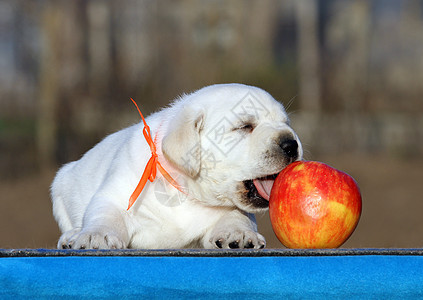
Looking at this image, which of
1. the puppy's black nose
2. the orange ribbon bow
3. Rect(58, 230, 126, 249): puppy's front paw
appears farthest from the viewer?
the orange ribbon bow

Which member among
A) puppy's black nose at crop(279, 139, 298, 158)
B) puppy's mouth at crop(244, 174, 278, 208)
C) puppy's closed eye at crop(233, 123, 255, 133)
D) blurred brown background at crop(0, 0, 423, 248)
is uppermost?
puppy's closed eye at crop(233, 123, 255, 133)

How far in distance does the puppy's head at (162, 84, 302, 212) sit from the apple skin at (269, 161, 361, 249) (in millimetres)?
273

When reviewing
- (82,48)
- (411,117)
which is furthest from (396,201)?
(82,48)

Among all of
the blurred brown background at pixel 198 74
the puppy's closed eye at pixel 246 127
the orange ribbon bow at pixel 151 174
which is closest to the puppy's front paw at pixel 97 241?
the orange ribbon bow at pixel 151 174

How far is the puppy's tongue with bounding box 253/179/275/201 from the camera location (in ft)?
10.3

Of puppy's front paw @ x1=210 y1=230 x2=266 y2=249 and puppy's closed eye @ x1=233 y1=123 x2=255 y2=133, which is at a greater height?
puppy's closed eye @ x1=233 y1=123 x2=255 y2=133

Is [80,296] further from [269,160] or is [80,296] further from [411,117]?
[411,117]

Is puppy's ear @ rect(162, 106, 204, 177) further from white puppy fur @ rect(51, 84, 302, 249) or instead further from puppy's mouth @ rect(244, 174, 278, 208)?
puppy's mouth @ rect(244, 174, 278, 208)

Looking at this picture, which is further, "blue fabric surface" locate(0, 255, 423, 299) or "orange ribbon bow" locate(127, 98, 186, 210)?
"orange ribbon bow" locate(127, 98, 186, 210)

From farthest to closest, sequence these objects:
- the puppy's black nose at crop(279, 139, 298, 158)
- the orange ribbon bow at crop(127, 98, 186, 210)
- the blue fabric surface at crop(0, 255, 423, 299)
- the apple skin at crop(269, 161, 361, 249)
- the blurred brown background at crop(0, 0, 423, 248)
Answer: the blurred brown background at crop(0, 0, 423, 248) → the orange ribbon bow at crop(127, 98, 186, 210) → the puppy's black nose at crop(279, 139, 298, 158) → the apple skin at crop(269, 161, 361, 249) → the blue fabric surface at crop(0, 255, 423, 299)

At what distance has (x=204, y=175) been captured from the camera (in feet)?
10.3

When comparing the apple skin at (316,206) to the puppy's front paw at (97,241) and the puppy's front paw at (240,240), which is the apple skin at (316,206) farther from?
the puppy's front paw at (97,241)

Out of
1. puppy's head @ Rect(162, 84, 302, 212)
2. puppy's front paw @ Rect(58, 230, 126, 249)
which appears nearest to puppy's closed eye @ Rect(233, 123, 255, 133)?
puppy's head @ Rect(162, 84, 302, 212)

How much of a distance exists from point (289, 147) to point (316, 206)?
446 millimetres
